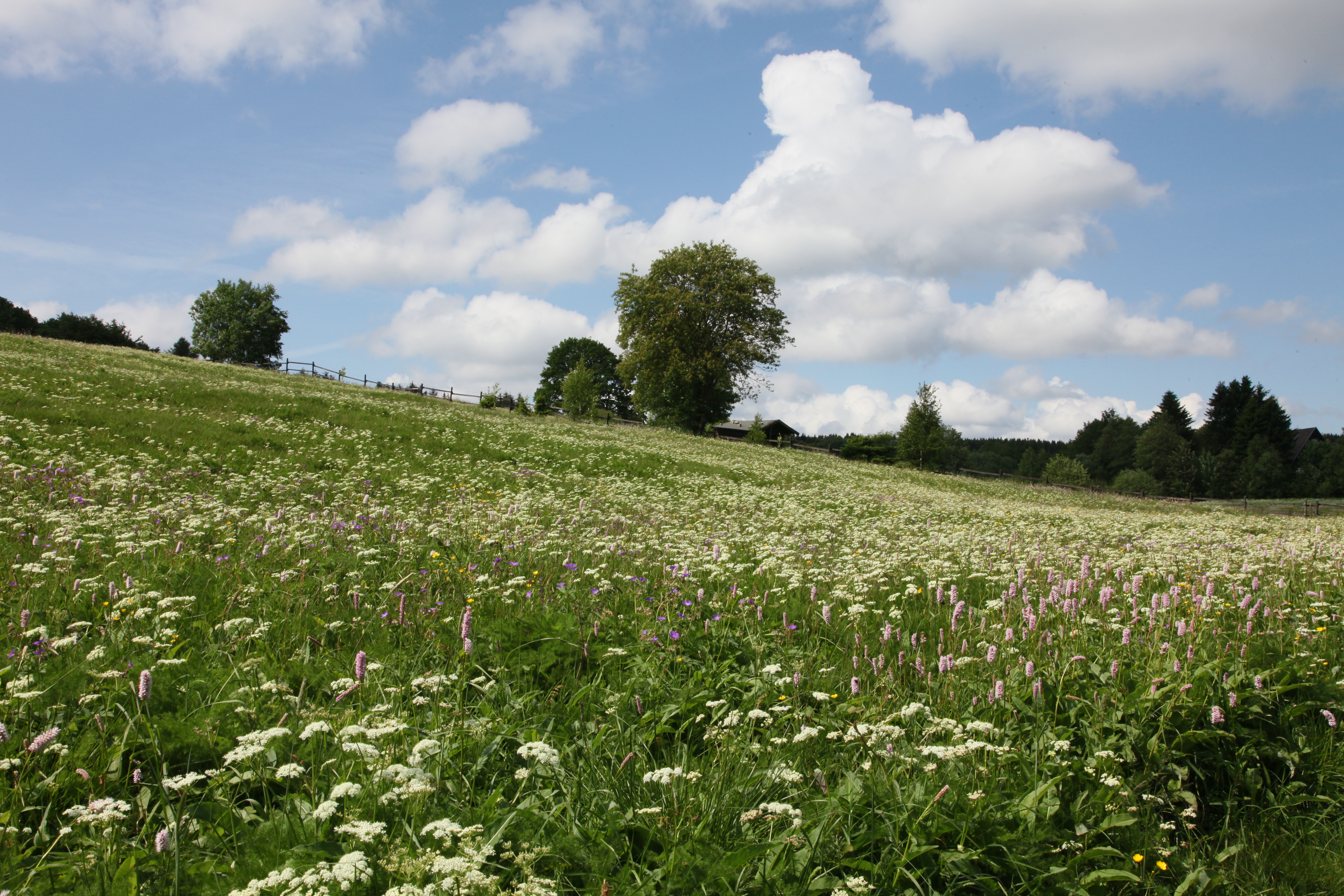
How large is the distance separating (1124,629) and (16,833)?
585 centimetres

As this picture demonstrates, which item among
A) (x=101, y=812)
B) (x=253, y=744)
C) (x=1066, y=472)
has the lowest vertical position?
(x=101, y=812)

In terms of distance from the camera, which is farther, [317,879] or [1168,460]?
[1168,460]

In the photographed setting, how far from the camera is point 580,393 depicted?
162 feet

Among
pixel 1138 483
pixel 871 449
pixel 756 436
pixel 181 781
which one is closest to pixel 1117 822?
pixel 181 781

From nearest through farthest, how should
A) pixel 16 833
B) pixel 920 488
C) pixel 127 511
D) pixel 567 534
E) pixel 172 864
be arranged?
pixel 172 864
pixel 16 833
pixel 127 511
pixel 567 534
pixel 920 488

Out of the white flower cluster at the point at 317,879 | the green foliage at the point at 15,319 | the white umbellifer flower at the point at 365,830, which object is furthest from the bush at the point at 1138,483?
the green foliage at the point at 15,319

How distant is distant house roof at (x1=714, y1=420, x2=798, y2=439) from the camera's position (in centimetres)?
9625

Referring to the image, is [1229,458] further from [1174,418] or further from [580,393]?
[580,393]

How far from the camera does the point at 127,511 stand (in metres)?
7.80

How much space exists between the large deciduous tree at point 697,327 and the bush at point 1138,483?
1878 inches

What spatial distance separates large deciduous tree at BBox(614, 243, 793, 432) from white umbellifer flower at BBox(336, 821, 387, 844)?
170ft

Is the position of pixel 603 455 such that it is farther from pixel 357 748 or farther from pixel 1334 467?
pixel 1334 467

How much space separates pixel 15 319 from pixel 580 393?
244 ft

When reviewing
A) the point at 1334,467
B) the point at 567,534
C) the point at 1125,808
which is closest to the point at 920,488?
the point at 567,534
